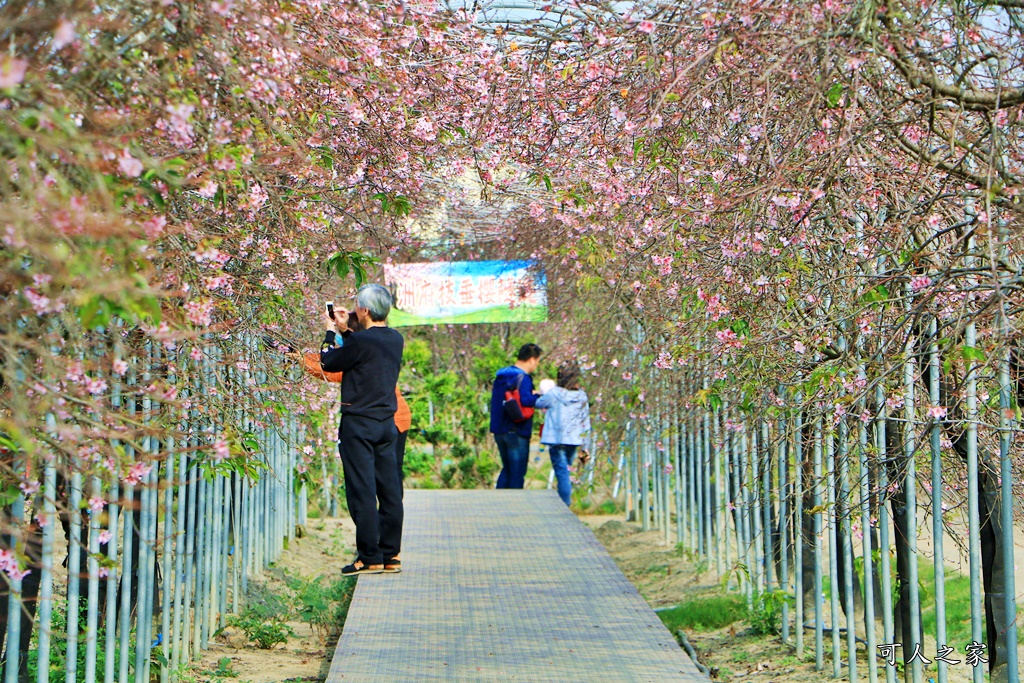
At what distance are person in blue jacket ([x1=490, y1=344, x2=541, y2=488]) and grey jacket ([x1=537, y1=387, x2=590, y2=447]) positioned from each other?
0.48ft

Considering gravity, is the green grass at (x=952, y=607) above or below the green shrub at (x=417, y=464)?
below

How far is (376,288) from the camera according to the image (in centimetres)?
555

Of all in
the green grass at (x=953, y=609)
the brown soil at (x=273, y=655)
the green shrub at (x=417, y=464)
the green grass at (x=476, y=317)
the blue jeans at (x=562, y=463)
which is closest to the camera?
the brown soil at (x=273, y=655)

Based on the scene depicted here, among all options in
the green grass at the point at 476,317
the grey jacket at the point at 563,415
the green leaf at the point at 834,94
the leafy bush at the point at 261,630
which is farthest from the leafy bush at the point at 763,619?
the green grass at the point at 476,317

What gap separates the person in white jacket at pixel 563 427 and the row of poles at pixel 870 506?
→ 253 centimetres

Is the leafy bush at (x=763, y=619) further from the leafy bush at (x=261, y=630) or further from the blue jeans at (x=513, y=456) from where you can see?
the blue jeans at (x=513, y=456)

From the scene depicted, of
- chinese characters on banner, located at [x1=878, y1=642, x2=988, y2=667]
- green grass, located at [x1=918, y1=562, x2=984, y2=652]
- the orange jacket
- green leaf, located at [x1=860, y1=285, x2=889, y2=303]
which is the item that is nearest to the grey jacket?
green grass, located at [x1=918, y1=562, x2=984, y2=652]

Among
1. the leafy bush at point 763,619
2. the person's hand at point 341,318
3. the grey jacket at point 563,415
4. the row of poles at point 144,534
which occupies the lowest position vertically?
the leafy bush at point 763,619

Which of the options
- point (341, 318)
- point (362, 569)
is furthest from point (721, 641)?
point (341, 318)

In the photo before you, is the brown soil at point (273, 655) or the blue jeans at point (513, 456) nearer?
the brown soil at point (273, 655)

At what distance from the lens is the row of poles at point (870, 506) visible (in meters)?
3.50

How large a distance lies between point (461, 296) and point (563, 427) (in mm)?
2776

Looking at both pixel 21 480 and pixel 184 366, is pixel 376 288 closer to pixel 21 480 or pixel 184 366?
pixel 184 366

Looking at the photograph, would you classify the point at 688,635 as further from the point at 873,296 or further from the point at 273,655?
the point at 873,296
